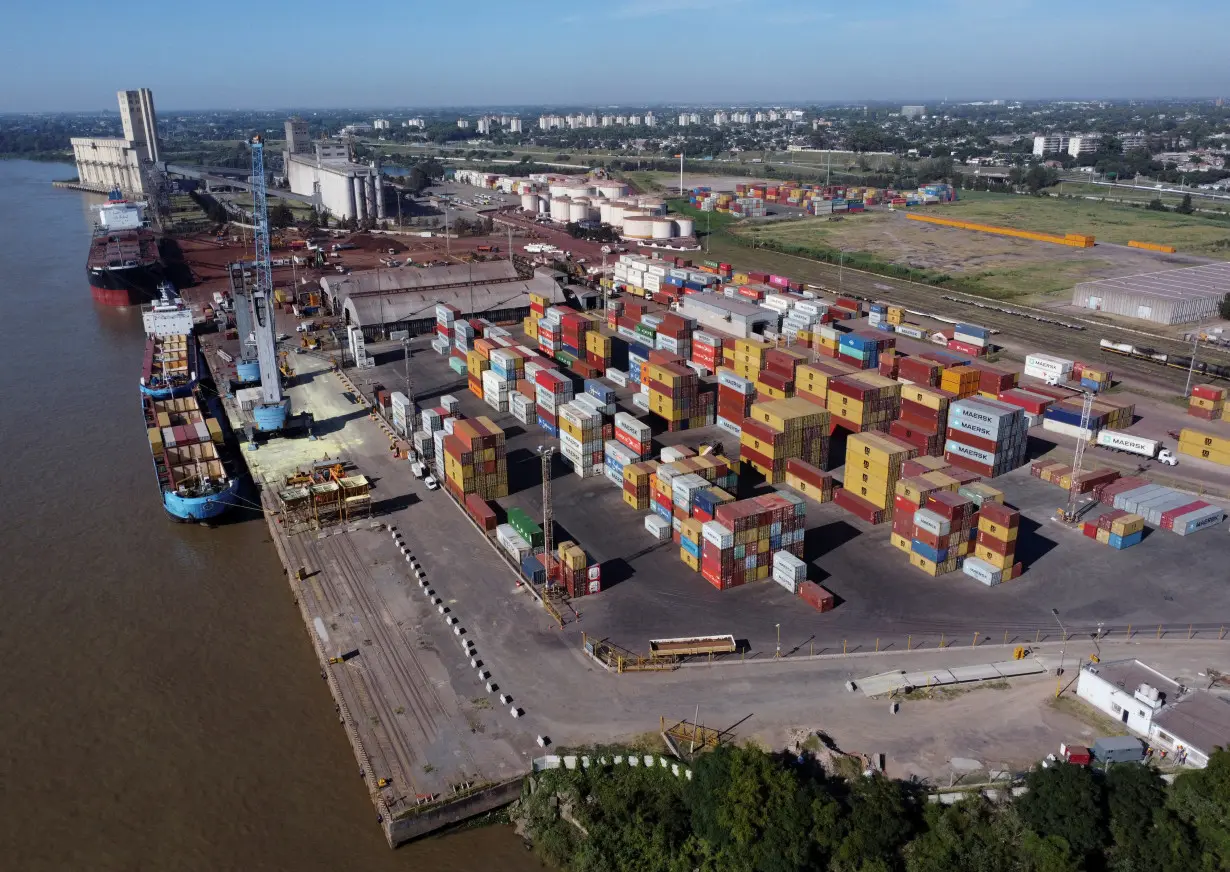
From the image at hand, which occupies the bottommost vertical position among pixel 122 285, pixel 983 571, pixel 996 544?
pixel 983 571

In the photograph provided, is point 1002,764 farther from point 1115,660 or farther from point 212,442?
point 212,442

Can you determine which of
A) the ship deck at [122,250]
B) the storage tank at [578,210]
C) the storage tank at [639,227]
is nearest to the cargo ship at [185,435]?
the ship deck at [122,250]

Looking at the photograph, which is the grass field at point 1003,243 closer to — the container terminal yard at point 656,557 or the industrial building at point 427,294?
the container terminal yard at point 656,557

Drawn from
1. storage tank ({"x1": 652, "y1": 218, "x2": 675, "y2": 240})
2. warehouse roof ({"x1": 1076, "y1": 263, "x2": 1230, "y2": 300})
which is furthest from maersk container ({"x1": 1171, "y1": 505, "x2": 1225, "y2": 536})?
storage tank ({"x1": 652, "y1": 218, "x2": 675, "y2": 240})

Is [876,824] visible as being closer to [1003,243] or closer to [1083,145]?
Answer: [1003,243]

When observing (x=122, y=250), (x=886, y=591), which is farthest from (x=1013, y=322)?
(x=122, y=250)

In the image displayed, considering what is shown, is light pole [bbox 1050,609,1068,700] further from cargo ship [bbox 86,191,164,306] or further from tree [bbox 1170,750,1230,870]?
cargo ship [bbox 86,191,164,306]
